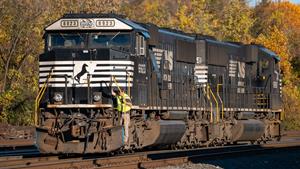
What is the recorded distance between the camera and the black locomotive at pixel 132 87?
1426cm

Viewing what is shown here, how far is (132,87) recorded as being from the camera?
50.0ft

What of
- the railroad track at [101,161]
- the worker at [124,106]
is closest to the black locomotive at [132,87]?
the worker at [124,106]

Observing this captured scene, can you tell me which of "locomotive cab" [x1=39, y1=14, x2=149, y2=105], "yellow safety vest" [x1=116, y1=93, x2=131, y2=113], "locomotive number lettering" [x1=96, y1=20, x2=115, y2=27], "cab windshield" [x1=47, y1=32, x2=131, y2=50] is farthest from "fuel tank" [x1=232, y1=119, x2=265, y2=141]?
"locomotive number lettering" [x1=96, y1=20, x2=115, y2=27]

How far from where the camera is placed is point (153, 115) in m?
16.9

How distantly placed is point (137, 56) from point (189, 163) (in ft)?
10.5

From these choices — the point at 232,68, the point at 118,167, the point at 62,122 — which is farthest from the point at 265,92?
the point at 118,167

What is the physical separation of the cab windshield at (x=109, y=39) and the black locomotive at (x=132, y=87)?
0.02m

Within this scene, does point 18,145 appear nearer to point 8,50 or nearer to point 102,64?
point 102,64

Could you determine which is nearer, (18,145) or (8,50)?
(18,145)

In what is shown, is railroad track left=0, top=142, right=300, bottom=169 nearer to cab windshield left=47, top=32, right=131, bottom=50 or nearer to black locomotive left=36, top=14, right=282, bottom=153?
black locomotive left=36, top=14, right=282, bottom=153

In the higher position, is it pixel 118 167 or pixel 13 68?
pixel 13 68

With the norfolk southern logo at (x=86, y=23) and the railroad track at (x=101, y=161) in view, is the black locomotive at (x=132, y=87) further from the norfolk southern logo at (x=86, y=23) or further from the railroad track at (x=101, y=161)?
the railroad track at (x=101, y=161)

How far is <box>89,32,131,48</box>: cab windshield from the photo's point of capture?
14938 mm

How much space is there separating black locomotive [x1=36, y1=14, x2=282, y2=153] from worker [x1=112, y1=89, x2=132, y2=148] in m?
0.15
